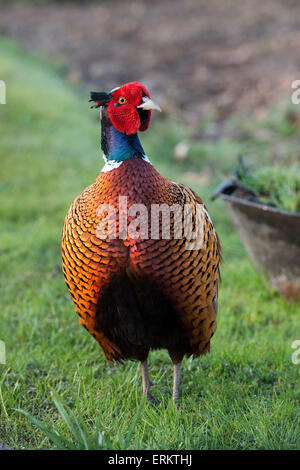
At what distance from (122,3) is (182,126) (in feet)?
35.1

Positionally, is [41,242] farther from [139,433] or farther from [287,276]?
[139,433]

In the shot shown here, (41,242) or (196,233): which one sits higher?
(196,233)

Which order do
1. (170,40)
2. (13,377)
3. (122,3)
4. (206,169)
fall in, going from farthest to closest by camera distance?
(122,3) → (170,40) → (206,169) → (13,377)

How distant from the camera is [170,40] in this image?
11.8m

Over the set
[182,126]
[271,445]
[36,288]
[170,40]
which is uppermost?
[170,40]

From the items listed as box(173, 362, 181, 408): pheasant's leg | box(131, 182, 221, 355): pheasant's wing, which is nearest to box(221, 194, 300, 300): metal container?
box(131, 182, 221, 355): pheasant's wing

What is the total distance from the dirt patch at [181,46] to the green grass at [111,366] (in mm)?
3354

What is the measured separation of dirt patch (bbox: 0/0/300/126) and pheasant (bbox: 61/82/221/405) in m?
5.91

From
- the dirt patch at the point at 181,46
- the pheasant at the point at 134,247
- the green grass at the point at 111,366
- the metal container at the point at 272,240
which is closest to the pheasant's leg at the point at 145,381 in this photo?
the green grass at the point at 111,366

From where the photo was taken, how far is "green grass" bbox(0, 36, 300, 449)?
216 cm

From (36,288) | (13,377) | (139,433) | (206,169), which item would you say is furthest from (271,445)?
(206,169)

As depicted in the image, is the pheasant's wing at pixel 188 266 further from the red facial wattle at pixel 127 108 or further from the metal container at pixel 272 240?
the metal container at pixel 272 240

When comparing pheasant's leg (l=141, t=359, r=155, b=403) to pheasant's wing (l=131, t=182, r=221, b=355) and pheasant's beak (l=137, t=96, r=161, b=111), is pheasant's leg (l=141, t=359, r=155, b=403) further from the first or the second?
pheasant's beak (l=137, t=96, r=161, b=111)

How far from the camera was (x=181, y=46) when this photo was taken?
1134cm
